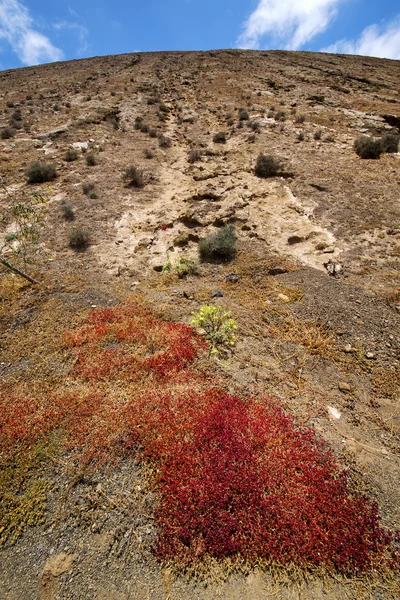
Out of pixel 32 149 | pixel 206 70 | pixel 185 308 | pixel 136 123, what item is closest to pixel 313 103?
pixel 136 123

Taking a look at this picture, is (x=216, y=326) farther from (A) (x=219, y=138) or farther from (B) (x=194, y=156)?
(A) (x=219, y=138)

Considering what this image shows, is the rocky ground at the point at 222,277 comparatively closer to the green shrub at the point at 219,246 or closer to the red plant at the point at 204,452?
the red plant at the point at 204,452

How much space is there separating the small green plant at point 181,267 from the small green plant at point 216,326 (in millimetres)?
1987

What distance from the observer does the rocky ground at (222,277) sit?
9.60 feet

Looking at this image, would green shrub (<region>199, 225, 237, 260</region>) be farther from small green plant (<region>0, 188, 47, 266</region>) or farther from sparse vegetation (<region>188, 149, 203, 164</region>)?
sparse vegetation (<region>188, 149, 203, 164</region>)

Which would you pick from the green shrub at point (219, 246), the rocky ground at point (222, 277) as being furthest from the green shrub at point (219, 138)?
the green shrub at point (219, 246)

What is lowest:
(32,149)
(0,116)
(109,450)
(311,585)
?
(311,585)

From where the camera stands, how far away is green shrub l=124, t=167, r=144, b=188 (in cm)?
1158

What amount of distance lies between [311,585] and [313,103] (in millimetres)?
23298

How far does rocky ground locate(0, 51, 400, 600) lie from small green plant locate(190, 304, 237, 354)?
0.87 feet

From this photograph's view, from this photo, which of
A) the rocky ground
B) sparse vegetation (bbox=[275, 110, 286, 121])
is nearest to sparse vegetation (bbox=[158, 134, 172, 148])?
the rocky ground

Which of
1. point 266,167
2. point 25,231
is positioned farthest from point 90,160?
point 266,167

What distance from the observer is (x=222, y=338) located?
17.7 feet

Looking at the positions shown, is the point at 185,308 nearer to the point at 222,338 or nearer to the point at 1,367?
the point at 222,338
